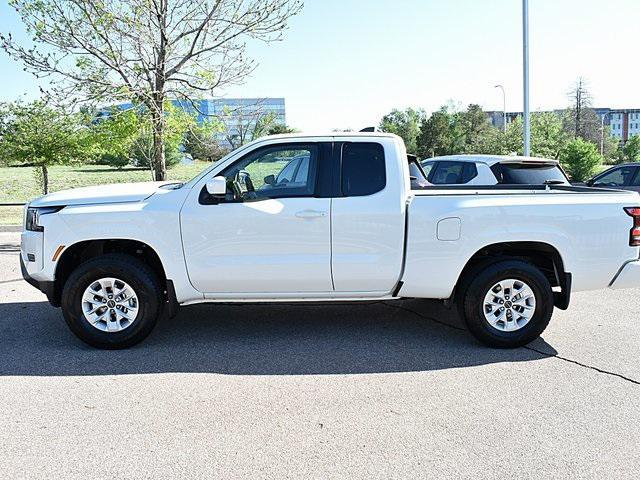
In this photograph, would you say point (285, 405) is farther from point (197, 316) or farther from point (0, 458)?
point (197, 316)

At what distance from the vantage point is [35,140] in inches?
656

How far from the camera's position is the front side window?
5.18m

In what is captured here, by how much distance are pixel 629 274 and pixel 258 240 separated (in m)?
3.41

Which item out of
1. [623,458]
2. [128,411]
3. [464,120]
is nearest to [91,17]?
[128,411]

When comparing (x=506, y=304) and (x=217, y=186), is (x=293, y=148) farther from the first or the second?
(x=506, y=304)

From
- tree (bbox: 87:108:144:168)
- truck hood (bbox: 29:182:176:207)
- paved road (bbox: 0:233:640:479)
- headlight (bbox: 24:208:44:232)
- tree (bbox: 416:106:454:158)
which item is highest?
tree (bbox: 416:106:454:158)

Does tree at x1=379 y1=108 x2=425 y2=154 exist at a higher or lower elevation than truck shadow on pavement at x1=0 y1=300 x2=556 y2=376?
higher

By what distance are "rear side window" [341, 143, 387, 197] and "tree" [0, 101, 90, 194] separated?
12.1 metres

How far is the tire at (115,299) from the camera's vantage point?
5.10 metres

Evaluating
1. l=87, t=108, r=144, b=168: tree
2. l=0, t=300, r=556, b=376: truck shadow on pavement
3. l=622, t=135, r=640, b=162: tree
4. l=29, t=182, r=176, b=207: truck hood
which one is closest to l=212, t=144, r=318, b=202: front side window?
l=29, t=182, r=176, b=207: truck hood

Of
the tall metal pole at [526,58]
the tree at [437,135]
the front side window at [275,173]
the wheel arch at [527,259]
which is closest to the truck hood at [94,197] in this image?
the front side window at [275,173]

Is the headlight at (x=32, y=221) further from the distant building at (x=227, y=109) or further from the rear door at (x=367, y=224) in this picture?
the distant building at (x=227, y=109)

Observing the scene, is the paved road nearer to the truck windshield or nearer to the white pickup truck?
the white pickup truck

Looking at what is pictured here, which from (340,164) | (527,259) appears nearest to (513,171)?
(527,259)
